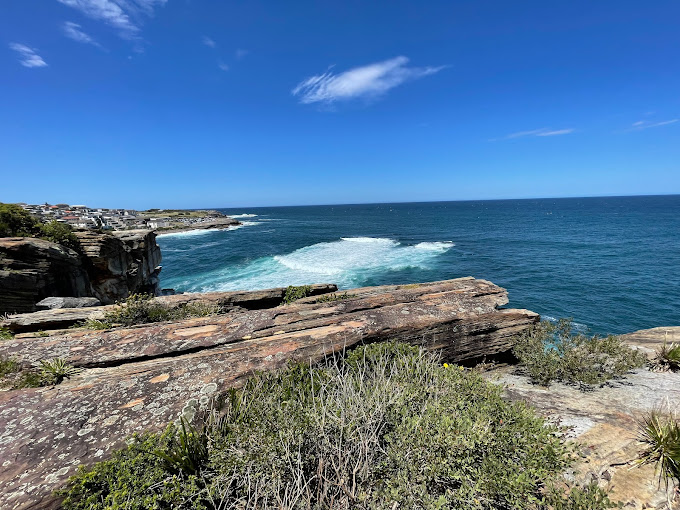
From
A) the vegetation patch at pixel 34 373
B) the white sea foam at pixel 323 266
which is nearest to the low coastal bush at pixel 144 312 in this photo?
the vegetation patch at pixel 34 373

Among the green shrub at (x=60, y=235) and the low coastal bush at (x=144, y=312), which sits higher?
the green shrub at (x=60, y=235)

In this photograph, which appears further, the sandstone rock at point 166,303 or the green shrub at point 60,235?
the green shrub at point 60,235

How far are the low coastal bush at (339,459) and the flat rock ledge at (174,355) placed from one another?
0.36 metres

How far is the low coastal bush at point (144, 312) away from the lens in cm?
659

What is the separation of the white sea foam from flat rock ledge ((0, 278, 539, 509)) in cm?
2168

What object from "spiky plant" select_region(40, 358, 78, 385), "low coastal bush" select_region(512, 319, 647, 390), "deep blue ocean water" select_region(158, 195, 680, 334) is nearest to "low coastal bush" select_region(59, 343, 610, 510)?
"spiky plant" select_region(40, 358, 78, 385)

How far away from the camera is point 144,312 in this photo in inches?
279

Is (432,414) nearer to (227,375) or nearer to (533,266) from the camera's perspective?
(227,375)

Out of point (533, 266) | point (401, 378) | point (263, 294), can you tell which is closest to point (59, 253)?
point (263, 294)

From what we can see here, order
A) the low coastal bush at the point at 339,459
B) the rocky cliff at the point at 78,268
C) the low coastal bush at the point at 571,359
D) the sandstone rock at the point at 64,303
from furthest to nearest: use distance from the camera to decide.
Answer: the rocky cliff at the point at 78,268
the sandstone rock at the point at 64,303
the low coastal bush at the point at 571,359
the low coastal bush at the point at 339,459

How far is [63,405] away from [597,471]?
680 centimetres

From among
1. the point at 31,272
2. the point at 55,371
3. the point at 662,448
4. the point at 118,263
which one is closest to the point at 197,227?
the point at 118,263

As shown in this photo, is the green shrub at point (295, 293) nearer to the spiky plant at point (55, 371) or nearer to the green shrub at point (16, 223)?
the spiky plant at point (55, 371)

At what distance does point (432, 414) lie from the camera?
379cm
